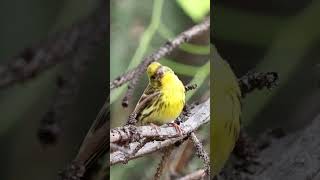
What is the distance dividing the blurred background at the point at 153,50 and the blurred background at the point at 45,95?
60 millimetres

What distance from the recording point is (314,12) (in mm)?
1936

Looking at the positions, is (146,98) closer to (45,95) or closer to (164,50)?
(164,50)

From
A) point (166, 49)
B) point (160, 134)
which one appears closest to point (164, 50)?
point (166, 49)

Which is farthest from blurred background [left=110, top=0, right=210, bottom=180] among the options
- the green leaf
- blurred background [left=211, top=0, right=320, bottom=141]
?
blurred background [left=211, top=0, right=320, bottom=141]

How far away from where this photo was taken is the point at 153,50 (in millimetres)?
1790

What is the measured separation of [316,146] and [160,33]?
22.6 inches

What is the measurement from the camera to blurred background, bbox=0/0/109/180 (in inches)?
64.4

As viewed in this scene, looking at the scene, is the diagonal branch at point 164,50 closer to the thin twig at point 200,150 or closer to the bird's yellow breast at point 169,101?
the bird's yellow breast at point 169,101

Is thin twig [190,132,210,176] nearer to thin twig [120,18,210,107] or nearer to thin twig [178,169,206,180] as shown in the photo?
thin twig [178,169,206,180]

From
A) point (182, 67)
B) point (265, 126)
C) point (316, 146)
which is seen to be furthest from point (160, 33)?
point (316, 146)

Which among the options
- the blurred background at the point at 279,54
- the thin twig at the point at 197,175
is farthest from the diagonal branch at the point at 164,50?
the thin twig at the point at 197,175

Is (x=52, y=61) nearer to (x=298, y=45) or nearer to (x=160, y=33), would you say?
(x=160, y=33)

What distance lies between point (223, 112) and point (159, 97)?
0.22 meters

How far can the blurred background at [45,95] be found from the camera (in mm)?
1636
